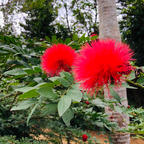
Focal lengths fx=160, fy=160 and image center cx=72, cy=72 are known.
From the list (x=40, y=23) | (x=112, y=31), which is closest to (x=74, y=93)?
(x=112, y=31)

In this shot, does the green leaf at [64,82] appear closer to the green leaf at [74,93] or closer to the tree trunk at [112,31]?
the green leaf at [74,93]

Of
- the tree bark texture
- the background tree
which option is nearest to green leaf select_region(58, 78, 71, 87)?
the tree bark texture

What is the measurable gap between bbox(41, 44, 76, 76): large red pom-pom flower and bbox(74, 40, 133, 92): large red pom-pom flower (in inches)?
9.8

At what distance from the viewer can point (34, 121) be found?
1.67 m

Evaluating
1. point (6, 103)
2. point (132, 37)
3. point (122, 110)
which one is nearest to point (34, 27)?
point (132, 37)

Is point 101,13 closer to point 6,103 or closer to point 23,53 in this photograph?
point 23,53

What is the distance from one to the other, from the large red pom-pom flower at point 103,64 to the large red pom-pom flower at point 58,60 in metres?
0.25

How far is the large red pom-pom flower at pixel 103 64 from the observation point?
543mm

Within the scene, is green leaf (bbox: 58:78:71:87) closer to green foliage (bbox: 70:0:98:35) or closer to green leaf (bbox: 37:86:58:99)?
green leaf (bbox: 37:86:58:99)

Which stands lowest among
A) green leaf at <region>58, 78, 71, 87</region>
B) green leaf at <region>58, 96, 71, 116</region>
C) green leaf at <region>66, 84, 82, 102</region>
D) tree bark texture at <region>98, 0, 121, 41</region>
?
green leaf at <region>58, 96, 71, 116</region>

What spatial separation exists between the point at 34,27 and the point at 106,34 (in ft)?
38.1

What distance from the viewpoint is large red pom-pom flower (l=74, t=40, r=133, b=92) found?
0.54 meters

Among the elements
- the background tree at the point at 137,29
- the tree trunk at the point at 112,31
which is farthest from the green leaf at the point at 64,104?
A: the background tree at the point at 137,29

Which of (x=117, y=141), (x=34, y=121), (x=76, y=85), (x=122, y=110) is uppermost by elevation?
(x=76, y=85)
